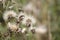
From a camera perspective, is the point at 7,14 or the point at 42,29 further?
the point at 42,29

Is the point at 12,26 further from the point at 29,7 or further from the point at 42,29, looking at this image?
the point at 42,29

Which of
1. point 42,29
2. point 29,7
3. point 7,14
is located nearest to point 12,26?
point 7,14

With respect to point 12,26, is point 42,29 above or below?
below

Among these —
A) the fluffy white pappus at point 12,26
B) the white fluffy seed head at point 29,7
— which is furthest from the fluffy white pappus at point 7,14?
the white fluffy seed head at point 29,7

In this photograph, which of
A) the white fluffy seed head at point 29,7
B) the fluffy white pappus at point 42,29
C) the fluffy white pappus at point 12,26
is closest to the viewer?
the fluffy white pappus at point 12,26

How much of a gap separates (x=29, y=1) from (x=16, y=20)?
0.74 metres

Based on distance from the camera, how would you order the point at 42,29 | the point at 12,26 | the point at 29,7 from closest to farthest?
the point at 12,26 < the point at 29,7 < the point at 42,29

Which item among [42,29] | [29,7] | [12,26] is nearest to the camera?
[12,26]

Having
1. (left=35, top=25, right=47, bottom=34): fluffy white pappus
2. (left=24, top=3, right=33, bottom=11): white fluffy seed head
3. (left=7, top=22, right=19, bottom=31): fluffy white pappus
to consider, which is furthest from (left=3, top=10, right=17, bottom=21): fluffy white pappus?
(left=35, top=25, right=47, bottom=34): fluffy white pappus

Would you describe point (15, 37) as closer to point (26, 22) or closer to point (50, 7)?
point (26, 22)

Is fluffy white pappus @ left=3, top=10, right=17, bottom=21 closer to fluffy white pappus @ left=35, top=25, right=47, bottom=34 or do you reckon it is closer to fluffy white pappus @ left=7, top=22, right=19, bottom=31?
fluffy white pappus @ left=7, top=22, right=19, bottom=31

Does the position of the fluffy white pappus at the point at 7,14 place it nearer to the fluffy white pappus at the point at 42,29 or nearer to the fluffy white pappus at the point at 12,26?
the fluffy white pappus at the point at 12,26

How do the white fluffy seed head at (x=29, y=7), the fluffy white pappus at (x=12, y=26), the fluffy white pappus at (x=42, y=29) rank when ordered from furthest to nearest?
the fluffy white pappus at (x=42, y=29) → the white fluffy seed head at (x=29, y=7) → the fluffy white pappus at (x=12, y=26)

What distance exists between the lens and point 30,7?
2096mm
